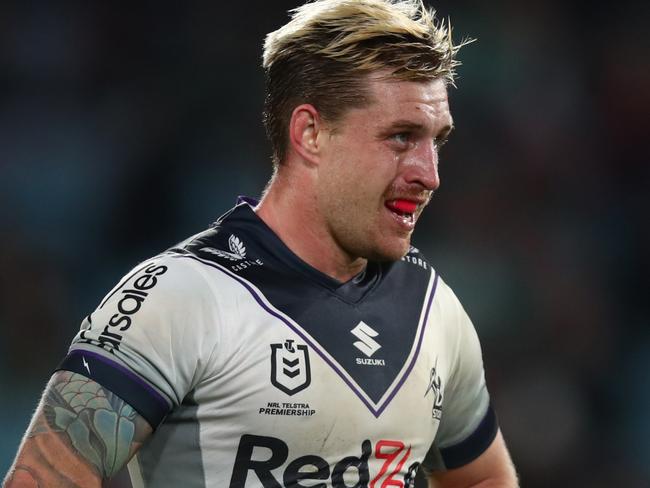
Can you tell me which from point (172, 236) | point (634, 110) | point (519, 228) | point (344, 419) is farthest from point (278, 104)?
point (634, 110)

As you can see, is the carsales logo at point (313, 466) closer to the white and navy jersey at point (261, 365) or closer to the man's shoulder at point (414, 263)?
the white and navy jersey at point (261, 365)

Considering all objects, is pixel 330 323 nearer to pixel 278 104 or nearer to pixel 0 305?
pixel 278 104

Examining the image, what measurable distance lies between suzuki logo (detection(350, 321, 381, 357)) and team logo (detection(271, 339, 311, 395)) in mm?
210

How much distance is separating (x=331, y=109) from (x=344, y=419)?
910 mm

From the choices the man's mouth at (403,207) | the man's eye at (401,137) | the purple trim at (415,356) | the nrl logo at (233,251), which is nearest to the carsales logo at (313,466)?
the purple trim at (415,356)

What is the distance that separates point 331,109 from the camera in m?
3.11

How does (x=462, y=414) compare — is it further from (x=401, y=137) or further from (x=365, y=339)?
(x=401, y=137)

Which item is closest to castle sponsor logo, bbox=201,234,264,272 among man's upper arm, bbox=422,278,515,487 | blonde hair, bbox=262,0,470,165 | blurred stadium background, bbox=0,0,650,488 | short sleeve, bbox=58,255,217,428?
short sleeve, bbox=58,255,217,428

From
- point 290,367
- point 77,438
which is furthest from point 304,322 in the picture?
point 77,438

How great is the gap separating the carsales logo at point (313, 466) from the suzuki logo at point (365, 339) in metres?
0.27

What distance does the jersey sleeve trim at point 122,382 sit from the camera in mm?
2648

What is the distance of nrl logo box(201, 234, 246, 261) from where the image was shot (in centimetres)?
307

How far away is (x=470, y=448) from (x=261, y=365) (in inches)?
43.2

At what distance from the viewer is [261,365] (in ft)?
9.30
